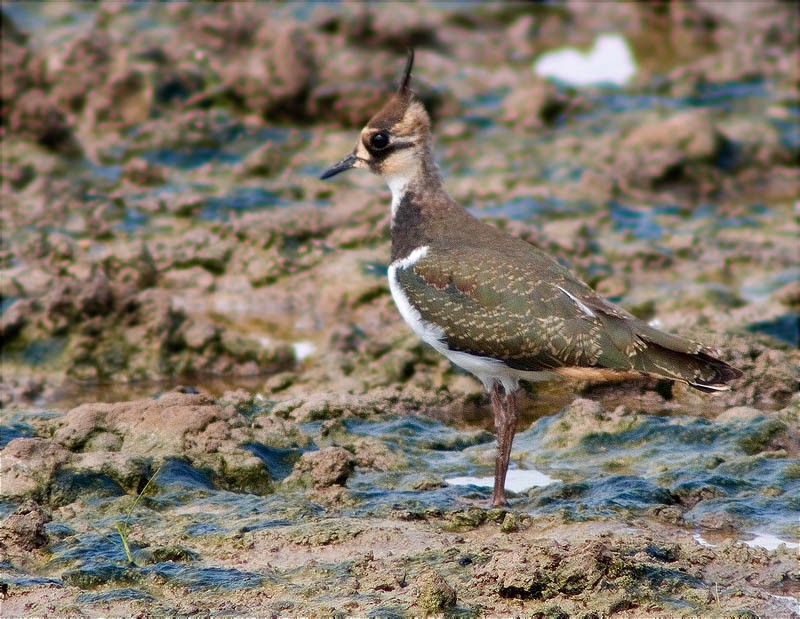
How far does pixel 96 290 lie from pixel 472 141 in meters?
6.76

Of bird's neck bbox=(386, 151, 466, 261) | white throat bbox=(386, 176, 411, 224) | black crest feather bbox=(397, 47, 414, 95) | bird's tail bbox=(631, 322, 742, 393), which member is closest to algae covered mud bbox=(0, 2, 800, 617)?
bird's tail bbox=(631, 322, 742, 393)

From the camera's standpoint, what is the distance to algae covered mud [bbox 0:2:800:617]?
6258 mm

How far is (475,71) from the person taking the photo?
725 inches

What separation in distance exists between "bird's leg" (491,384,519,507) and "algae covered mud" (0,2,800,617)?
0.18m

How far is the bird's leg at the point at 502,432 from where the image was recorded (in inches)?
291

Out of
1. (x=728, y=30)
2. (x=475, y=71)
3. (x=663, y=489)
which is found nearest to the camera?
(x=663, y=489)

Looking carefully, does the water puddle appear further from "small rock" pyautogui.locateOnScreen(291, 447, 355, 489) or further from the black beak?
the black beak

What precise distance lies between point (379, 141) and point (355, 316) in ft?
9.03

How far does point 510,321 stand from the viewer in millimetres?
7508

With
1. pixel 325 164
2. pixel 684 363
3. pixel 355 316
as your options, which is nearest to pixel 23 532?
pixel 684 363

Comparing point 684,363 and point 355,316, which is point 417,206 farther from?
point 355,316

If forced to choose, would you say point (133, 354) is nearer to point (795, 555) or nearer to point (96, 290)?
point (96, 290)

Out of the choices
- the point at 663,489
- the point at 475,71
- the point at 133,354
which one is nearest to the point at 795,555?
the point at 663,489

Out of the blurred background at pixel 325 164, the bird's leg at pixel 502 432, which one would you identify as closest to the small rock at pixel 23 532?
the bird's leg at pixel 502 432
